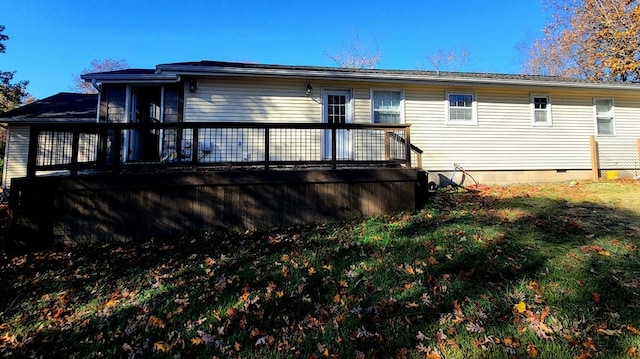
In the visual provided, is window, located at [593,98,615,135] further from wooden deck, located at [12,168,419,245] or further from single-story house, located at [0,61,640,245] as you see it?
wooden deck, located at [12,168,419,245]

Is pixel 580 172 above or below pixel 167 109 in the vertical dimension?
below

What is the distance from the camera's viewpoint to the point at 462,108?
10188 millimetres

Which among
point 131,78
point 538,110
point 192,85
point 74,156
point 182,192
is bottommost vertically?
point 182,192

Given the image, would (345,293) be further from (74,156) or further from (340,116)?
(340,116)

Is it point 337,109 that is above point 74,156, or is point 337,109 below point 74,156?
above

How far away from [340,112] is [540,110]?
21.6 feet

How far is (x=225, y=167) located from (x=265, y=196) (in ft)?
3.32

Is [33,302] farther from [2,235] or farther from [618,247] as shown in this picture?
[618,247]

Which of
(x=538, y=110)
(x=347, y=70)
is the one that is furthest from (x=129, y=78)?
(x=538, y=110)

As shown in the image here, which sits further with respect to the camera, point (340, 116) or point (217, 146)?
point (340, 116)

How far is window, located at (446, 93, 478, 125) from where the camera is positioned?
10.1 m

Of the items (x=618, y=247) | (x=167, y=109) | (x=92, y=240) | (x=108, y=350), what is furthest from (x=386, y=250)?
(x=167, y=109)

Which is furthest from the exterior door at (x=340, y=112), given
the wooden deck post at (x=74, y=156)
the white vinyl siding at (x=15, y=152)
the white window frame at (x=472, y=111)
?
the white vinyl siding at (x=15, y=152)

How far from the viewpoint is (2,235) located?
582cm
